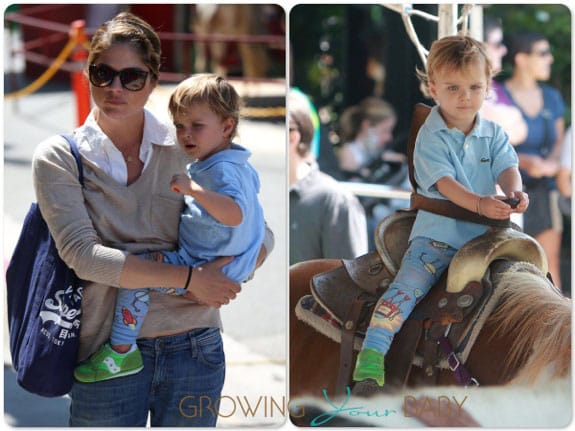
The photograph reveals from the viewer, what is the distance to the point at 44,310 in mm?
2385

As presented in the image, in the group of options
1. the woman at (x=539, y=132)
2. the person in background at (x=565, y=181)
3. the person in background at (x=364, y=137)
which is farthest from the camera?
the person in background at (x=364, y=137)

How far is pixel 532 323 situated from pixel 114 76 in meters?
1.34

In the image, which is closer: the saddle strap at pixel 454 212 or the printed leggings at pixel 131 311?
the printed leggings at pixel 131 311

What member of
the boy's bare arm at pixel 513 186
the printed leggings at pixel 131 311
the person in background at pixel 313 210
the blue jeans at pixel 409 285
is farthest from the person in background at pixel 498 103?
the printed leggings at pixel 131 311

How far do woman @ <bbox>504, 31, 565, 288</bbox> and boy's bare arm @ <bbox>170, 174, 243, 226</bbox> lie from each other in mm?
1039

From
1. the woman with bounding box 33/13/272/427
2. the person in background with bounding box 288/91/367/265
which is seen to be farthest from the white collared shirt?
the person in background with bounding box 288/91/367/265

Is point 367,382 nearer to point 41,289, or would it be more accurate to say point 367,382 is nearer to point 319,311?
point 319,311

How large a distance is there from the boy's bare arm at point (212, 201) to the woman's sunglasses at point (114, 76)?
0.26 m

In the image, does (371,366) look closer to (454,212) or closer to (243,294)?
(454,212)

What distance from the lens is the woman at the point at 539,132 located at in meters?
3.38

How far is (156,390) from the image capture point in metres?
2.48

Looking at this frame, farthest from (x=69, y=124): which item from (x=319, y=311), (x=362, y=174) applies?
(x=319, y=311)

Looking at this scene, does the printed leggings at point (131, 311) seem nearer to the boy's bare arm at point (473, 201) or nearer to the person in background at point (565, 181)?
the boy's bare arm at point (473, 201)

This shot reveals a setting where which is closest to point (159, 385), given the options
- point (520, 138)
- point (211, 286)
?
point (211, 286)
